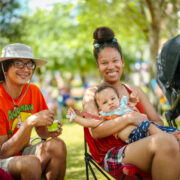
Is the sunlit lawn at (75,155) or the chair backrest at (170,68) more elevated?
the chair backrest at (170,68)

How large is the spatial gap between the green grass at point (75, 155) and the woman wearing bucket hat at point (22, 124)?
5.02ft

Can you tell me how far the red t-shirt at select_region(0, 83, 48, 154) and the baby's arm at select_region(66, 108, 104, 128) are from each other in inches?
26.2

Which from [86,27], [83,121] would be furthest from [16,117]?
Result: [86,27]

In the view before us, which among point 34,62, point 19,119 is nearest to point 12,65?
point 34,62

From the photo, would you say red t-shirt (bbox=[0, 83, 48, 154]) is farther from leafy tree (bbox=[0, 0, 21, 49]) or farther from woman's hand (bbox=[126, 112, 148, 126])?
leafy tree (bbox=[0, 0, 21, 49])

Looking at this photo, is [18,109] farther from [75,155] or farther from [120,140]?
[75,155]

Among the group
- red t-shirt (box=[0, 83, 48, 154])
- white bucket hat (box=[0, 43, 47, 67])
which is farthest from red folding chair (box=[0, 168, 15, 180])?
white bucket hat (box=[0, 43, 47, 67])

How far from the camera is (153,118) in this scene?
121 inches

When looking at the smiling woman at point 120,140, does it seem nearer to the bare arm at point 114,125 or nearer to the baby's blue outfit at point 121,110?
the bare arm at point 114,125

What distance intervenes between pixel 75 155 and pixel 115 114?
124 inches

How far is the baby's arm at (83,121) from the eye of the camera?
2480mm

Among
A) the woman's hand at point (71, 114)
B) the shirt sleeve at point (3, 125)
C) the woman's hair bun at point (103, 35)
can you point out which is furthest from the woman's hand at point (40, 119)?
the woman's hair bun at point (103, 35)

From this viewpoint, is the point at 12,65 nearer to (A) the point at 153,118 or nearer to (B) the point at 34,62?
(B) the point at 34,62

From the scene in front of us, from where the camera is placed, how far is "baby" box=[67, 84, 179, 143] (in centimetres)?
243
